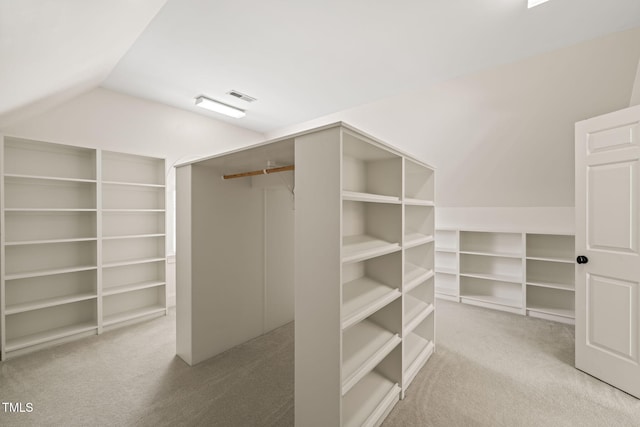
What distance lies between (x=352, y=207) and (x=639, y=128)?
84.8 inches

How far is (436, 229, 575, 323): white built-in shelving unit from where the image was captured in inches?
140

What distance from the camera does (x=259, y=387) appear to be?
2.12m

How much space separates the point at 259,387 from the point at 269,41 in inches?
121

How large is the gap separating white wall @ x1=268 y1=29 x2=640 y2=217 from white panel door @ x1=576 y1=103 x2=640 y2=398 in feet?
3.16

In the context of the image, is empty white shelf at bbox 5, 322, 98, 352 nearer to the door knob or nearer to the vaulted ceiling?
the vaulted ceiling

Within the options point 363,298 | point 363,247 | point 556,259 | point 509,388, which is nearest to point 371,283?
point 363,298

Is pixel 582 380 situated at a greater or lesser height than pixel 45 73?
lesser

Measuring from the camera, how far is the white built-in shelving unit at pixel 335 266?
4.76ft

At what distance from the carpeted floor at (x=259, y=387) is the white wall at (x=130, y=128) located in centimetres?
166

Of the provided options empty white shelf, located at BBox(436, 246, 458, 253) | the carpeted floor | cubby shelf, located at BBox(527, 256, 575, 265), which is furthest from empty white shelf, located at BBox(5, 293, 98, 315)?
cubby shelf, located at BBox(527, 256, 575, 265)

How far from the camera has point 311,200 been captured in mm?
1512

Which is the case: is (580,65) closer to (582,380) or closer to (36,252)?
(582,380)

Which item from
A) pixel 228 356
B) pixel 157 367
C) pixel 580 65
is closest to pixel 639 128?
pixel 580 65

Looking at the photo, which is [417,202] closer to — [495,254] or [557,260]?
[495,254]
